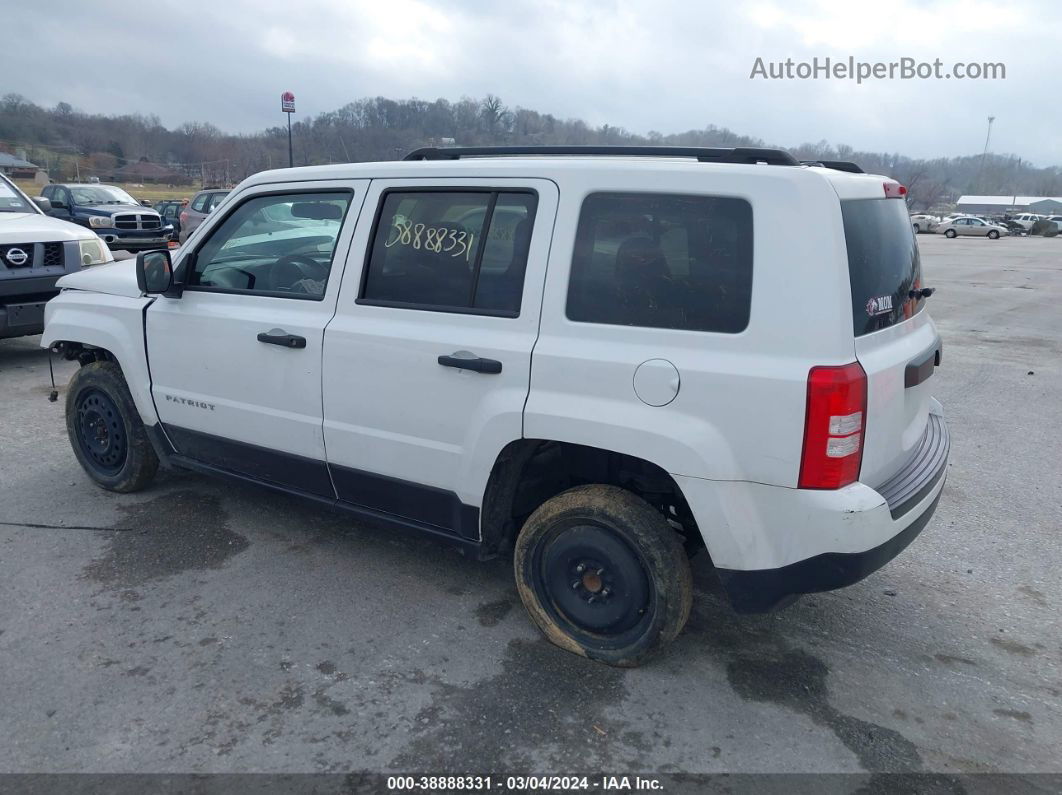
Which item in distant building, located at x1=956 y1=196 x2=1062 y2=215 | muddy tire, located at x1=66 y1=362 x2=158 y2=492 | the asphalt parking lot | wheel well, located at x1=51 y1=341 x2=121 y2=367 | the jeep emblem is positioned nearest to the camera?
the asphalt parking lot

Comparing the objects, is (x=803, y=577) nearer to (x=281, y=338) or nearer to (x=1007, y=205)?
(x=281, y=338)

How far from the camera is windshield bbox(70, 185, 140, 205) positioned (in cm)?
1956

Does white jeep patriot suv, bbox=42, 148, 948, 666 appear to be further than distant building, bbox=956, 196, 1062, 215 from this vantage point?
No

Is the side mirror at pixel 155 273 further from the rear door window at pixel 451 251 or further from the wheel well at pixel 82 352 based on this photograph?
the rear door window at pixel 451 251

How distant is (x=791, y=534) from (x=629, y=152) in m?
1.74

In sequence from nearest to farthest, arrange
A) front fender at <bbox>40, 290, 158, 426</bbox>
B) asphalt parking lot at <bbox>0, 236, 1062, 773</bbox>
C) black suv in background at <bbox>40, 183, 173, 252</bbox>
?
asphalt parking lot at <bbox>0, 236, 1062, 773</bbox>
front fender at <bbox>40, 290, 158, 426</bbox>
black suv in background at <bbox>40, 183, 173, 252</bbox>

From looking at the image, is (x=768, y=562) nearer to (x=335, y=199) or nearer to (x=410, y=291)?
(x=410, y=291)

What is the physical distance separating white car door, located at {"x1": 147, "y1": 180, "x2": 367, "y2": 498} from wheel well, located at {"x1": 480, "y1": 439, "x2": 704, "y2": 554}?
0.94 metres

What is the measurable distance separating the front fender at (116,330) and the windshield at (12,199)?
515cm

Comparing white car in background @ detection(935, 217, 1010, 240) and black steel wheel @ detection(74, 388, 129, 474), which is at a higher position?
white car in background @ detection(935, 217, 1010, 240)

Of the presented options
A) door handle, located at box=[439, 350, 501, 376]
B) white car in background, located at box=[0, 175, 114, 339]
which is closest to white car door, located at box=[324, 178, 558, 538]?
door handle, located at box=[439, 350, 501, 376]

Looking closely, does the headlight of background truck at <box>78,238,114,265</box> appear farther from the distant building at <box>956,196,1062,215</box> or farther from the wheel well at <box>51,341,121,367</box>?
the distant building at <box>956,196,1062,215</box>

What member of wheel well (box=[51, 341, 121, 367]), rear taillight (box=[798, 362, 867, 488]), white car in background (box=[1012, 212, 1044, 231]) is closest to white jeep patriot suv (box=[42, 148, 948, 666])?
rear taillight (box=[798, 362, 867, 488])

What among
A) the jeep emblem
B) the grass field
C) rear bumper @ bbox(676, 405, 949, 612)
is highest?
the grass field
